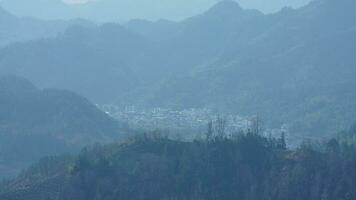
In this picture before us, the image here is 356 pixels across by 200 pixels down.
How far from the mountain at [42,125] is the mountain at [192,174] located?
4090 centimetres

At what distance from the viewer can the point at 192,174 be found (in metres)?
95.9

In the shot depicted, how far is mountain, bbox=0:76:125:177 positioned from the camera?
14600cm

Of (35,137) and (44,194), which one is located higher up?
(35,137)

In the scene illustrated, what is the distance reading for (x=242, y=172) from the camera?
96.3 meters

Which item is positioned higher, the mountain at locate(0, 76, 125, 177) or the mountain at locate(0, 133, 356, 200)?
the mountain at locate(0, 76, 125, 177)

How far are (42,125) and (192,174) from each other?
76.6m

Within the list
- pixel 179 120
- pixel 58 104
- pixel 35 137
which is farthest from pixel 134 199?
pixel 179 120

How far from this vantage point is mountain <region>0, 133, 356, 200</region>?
91750 millimetres

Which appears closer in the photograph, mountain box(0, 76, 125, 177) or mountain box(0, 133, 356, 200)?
mountain box(0, 133, 356, 200)

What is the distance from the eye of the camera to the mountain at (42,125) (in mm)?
146000

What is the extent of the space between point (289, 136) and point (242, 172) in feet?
285

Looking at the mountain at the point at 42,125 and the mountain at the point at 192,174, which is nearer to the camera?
the mountain at the point at 192,174

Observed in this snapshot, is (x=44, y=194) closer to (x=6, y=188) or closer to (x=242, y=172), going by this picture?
(x=6, y=188)

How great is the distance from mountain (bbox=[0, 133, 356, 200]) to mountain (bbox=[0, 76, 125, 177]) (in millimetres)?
40901
